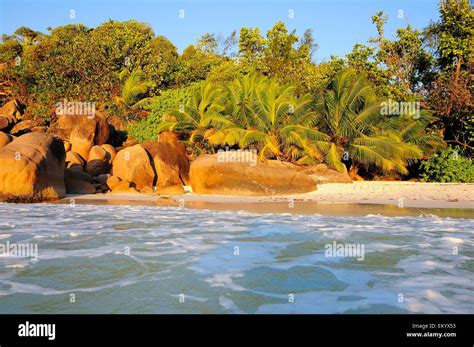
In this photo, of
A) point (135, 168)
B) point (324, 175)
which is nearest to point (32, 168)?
point (135, 168)


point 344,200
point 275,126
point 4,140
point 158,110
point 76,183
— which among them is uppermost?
point 158,110

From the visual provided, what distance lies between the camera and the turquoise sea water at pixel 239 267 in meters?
3.92

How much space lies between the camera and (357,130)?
18.9 m

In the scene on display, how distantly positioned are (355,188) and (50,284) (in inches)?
498

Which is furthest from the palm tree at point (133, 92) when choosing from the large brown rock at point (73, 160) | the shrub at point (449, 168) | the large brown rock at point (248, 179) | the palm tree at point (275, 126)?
the shrub at point (449, 168)

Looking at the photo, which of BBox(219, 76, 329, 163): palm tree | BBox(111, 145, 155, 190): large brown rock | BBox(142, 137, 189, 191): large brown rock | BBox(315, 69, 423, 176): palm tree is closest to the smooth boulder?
BBox(111, 145, 155, 190): large brown rock

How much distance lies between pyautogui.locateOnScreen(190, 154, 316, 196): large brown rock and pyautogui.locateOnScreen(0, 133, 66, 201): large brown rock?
4805 millimetres

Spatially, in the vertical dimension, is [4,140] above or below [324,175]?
above

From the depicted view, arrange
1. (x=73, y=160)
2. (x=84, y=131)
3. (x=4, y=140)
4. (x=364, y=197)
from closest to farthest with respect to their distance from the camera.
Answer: (x=364, y=197) < (x=4, y=140) < (x=73, y=160) < (x=84, y=131)

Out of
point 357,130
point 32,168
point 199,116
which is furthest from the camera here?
point 199,116

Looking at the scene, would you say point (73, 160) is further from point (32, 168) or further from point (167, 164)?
point (32, 168)

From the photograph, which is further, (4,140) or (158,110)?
(158,110)

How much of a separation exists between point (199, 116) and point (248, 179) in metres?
6.17
